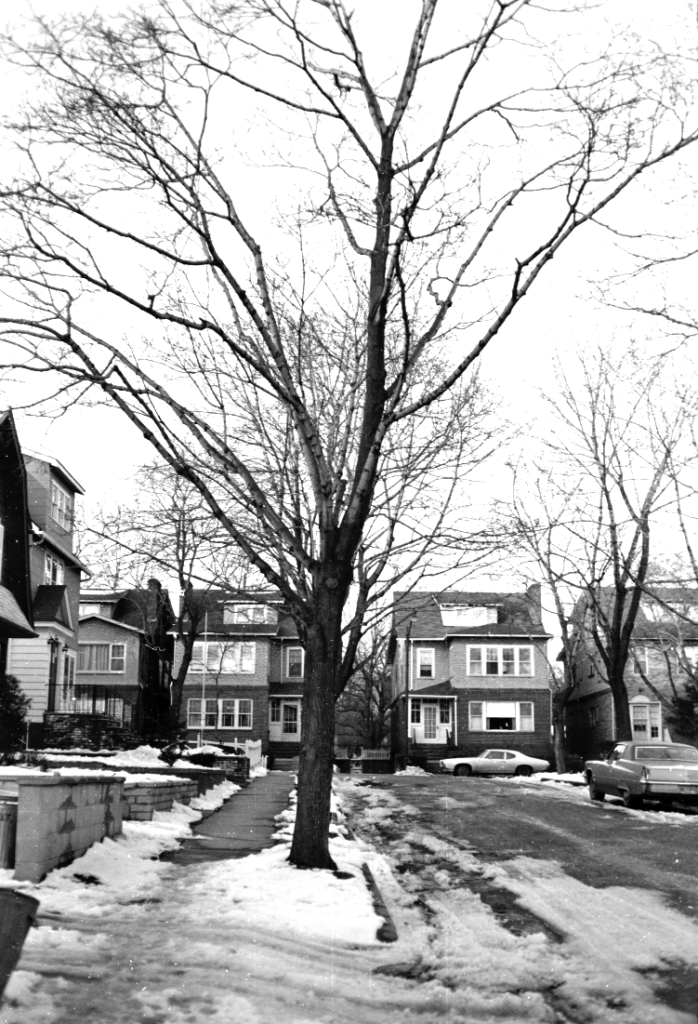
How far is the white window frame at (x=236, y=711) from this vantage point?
181ft

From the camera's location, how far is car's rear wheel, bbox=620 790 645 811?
71.3ft

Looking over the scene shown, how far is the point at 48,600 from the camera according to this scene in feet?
104

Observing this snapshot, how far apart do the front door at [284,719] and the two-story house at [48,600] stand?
22.9 metres

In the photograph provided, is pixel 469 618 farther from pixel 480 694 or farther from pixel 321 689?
pixel 321 689

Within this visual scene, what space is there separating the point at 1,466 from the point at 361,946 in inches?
836

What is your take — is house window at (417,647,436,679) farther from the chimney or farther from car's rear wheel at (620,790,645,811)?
car's rear wheel at (620,790,645,811)

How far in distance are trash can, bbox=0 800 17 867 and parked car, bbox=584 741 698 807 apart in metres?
15.5

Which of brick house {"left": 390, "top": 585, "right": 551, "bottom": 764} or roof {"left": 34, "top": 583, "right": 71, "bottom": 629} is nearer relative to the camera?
roof {"left": 34, "top": 583, "right": 71, "bottom": 629}

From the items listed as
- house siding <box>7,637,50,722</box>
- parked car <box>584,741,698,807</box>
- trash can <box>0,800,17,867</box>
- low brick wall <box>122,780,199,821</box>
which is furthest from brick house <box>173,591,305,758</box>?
trash can <box>0,800,17,867</box>

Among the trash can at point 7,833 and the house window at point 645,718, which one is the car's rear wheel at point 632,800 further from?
the house window at point 645,718

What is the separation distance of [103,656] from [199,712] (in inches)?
287

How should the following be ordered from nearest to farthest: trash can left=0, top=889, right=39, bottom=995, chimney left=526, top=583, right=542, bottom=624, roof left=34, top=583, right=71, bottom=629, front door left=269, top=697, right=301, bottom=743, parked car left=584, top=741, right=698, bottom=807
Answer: trash can left=0, top=889, right=39, bottom=995 → chimney left=526, top=583, right=542, bottom=624 → parked car left=584, top=741, right=698, bottom=807 → roof left=34, top=583, right=71, bottom=629 → front door left=269, top=697, right=301, bottom=743

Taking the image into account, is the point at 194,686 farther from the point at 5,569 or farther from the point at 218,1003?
the point at 218,1003

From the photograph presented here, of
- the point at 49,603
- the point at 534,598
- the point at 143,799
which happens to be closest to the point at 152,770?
the point at 143,799
